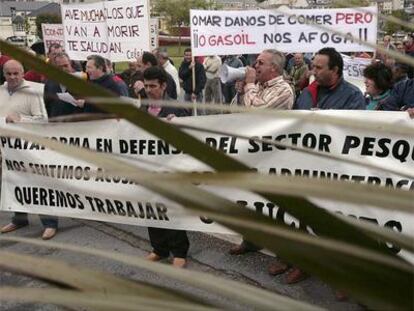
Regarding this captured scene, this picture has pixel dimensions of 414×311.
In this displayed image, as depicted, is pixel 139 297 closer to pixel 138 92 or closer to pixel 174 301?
pixel 174 301

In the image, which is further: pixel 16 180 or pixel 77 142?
pixel 16 180

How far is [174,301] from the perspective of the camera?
2.37 ft

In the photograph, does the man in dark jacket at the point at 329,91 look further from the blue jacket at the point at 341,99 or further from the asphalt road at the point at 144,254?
the asphalt road at the point at 144,254

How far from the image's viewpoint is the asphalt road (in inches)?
143

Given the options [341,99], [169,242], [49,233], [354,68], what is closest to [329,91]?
[341,99]

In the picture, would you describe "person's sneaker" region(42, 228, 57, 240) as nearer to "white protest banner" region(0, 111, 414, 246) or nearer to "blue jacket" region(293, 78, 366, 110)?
"white protest banner" region(0, 111, 414, 246)

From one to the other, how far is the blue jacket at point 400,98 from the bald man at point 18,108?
2907mm

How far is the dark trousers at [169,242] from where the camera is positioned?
4.20 metres

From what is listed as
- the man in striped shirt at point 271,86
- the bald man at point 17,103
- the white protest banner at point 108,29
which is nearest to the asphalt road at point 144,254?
the bald man at point 17,103

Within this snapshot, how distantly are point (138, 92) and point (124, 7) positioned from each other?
4.96 ft

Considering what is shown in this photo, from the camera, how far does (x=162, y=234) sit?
4.23 meters

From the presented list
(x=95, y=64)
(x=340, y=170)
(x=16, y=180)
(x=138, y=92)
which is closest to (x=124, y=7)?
(x=138, y=92)

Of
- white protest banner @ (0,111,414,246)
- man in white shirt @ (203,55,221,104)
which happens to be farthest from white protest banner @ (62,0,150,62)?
white protest banner @ (0,111,414,246)

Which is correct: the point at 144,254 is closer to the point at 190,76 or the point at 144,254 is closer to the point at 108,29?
the point at 108,29
